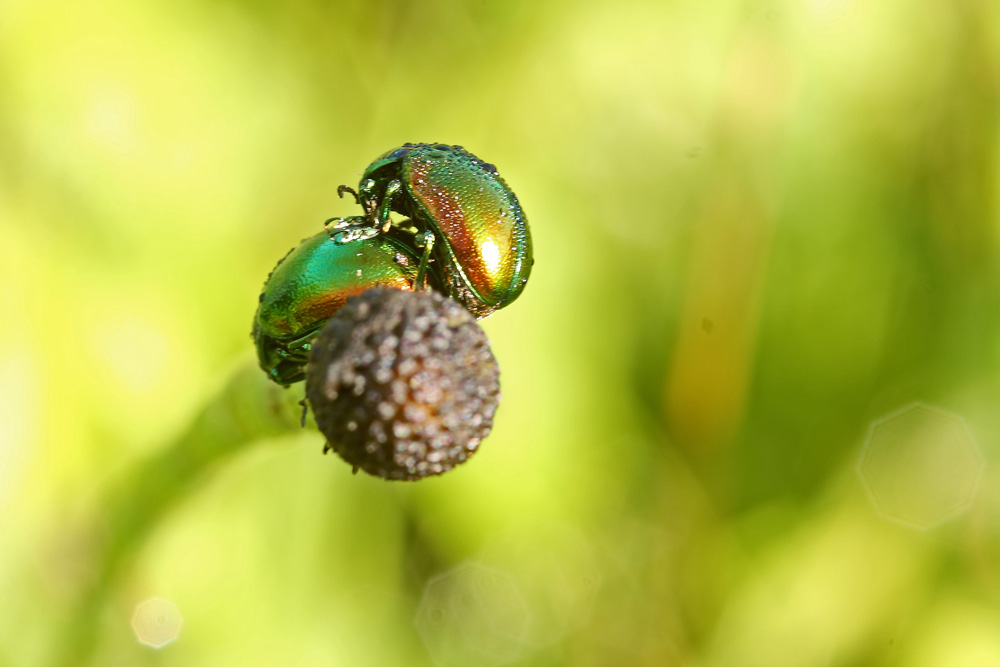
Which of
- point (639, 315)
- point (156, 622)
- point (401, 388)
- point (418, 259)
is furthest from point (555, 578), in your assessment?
point (401, 388)

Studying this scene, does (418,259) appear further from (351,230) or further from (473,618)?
(473,618)

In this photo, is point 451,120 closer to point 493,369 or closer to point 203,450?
point 203,450

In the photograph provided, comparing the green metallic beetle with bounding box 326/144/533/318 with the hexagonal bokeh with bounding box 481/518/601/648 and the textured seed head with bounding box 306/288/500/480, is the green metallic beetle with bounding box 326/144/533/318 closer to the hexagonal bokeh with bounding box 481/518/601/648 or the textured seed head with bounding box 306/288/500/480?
the textured seed head with bounding box 306/288/500/480

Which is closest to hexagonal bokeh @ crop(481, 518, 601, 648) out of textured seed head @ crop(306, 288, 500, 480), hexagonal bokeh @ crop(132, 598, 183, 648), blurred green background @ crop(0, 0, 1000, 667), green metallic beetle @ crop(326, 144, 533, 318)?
blurred green background @ crop(0, 0, 1000, 667)

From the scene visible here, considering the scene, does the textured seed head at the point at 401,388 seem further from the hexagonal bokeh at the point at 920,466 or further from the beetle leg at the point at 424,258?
the hexagonal bokeh at the point at 920,466

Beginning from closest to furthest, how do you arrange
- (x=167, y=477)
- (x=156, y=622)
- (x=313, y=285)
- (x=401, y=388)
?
(x=401, y=388) < (x=313, y=285) < (x=167, y=477) < (x=156, y=622)

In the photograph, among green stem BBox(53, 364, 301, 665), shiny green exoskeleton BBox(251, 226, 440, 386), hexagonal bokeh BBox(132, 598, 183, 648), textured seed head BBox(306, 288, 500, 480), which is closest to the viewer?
textured seed head BBox(306, 288, 500, 480)
